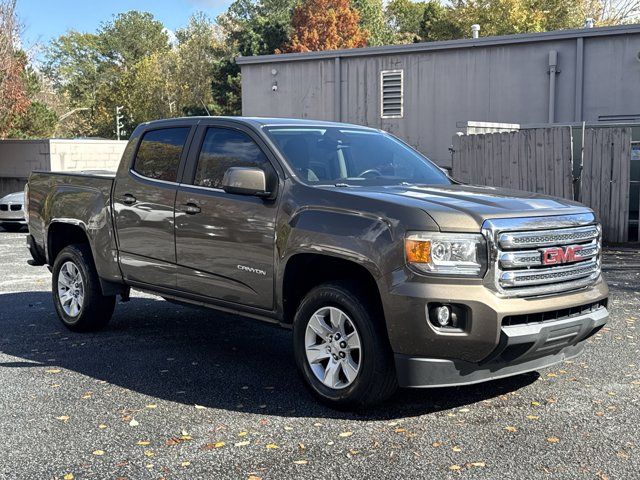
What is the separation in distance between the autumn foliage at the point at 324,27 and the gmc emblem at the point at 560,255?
48849mm

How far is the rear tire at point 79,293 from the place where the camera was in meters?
7.42

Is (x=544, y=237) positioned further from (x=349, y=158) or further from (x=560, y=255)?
(x=349, y=158)

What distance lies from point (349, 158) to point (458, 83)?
15642 mm

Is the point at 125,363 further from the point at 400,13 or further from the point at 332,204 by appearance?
the point at 400,13

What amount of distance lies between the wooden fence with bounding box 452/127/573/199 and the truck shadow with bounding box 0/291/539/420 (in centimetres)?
781

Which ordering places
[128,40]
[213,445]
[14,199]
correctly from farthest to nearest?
1. [128,40]
2. [14,199]
3. [213,445]

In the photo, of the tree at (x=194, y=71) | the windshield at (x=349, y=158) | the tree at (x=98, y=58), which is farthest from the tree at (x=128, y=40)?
the windshield at (x=349, y=158)

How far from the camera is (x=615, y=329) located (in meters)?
7.57

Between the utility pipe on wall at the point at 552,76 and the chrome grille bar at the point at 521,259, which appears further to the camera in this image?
the utility pipe on wall at the point at 552,76

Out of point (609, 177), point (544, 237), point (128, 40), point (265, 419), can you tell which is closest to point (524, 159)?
point (609, 177)

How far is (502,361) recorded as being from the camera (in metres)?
4.85

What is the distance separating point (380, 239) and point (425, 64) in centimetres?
1745

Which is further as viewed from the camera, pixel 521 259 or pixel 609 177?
pixel 609 177

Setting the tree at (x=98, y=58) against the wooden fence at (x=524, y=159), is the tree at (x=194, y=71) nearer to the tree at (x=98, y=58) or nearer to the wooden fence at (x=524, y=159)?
the tree at (x=98, y=58)
